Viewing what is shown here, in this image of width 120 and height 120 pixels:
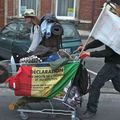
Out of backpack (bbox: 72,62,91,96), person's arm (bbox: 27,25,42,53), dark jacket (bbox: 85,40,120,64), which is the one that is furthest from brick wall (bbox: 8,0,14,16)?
backpack (bbox: 72,62,91,96)

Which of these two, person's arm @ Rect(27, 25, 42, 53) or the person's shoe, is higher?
person's arm @ Rect(27, 25, 42, 53)

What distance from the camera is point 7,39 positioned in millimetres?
12586

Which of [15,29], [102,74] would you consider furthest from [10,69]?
[15,29]

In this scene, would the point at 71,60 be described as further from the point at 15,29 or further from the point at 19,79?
the point at 15,29

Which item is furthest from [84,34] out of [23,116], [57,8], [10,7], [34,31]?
[23,116]

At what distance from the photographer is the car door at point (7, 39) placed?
12195 mm

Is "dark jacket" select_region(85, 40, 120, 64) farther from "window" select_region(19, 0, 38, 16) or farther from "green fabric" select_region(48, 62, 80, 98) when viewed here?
"window" select_region(19, 0, 38, 16)

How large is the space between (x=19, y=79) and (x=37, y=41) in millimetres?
886

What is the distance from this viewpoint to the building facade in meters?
21.1

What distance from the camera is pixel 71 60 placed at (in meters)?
6.96

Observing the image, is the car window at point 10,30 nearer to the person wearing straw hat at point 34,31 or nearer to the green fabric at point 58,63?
the person wearing straw hat at point 34,31

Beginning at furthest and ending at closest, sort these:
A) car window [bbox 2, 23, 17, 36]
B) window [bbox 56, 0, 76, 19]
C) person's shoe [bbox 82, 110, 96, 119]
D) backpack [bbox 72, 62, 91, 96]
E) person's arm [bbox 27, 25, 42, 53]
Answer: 1. window [bbox 56, 0, 76, 19]
2. car window [bbox 2, 23, 17, 36]
3. person's arm [bbox 27, 25, 42, 53]
4. person's shoe [bbox 82, 110, 96, 119]
5. backpack [bbox 72, 62, 91, 96]

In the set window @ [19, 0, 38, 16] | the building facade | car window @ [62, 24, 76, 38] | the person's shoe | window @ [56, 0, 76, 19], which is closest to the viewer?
the person's shoe

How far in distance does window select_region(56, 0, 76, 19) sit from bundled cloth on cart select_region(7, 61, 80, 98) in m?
14.7
